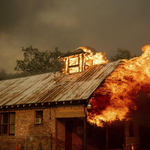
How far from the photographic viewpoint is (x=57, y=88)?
647 inches

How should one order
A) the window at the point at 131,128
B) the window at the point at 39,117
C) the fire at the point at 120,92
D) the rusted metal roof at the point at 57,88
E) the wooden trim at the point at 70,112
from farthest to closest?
the window at the point at 131,128 → the window at the point at 39,117 → the rusted metal roof at the point at 57,88 → the fire at the point at 120,92 → the wooden trim at the point at 70,112

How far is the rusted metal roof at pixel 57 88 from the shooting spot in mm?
14102

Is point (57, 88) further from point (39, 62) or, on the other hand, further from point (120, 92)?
point (39, 62)

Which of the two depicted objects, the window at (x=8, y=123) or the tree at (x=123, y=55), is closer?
the window at (x=8, y=123)

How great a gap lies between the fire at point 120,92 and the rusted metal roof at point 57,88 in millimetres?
856

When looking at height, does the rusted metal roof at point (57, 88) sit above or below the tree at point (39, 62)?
below

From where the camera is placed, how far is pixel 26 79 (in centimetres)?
2283

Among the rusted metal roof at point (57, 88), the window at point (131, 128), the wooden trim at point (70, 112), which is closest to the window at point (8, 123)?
the rusted metal roof at point (57, 88)

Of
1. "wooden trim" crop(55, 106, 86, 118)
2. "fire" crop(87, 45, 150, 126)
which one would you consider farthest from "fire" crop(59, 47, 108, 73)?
"wooden trim" crop(55, 106, 86, 118)

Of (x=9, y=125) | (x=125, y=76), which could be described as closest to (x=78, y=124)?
(x=125, y=76)

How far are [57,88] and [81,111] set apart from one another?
13.3 feet

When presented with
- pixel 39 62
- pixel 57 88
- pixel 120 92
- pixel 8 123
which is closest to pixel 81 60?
pixel 57 88

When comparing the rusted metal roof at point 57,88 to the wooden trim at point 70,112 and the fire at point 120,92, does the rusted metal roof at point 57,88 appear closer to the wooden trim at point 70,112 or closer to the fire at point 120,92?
the wooden trim at point 70,112

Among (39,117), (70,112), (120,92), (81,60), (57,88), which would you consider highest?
(81,60)
